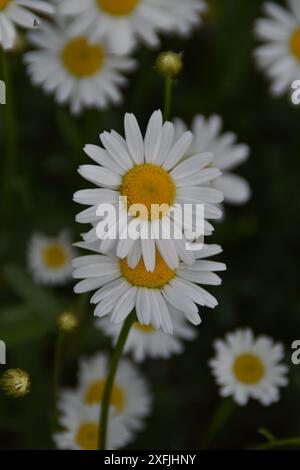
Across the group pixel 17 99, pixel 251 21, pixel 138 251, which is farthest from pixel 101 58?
pixel 138 251

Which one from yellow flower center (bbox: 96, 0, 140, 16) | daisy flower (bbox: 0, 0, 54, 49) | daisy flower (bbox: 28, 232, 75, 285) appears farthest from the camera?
daisy flower (bbox: 28, 232, 75, 285)

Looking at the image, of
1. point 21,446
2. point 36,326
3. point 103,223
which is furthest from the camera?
point 21,446

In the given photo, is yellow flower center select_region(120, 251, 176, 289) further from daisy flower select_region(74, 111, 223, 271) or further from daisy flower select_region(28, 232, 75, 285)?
daisy flower select_region(28, 232, 75, 285)

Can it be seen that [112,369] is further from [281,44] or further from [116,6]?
[281,44]

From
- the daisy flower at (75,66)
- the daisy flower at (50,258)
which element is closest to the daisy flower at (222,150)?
the daisy flower at (75,66)

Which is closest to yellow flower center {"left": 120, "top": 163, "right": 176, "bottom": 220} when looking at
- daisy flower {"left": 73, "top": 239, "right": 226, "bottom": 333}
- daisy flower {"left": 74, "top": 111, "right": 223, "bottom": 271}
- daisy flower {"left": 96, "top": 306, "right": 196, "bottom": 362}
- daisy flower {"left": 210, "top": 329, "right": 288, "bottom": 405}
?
daisy flower {"left": 74, "top": 111, "right": 223, "bottom": 271}

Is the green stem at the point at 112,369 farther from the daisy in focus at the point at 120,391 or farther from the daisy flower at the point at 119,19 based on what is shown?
the daisy flower at the point at 119,19

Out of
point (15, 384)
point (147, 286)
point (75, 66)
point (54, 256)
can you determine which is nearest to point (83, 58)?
point (75, 66)

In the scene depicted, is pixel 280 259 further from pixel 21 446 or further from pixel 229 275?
pixel 21 446
